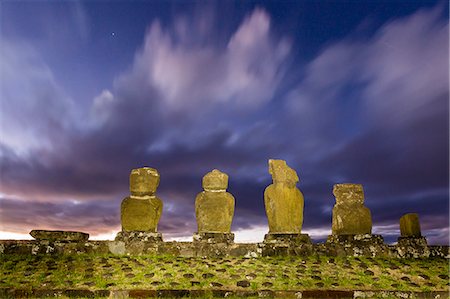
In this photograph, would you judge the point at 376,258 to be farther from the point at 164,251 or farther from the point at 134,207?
the point at 134,207

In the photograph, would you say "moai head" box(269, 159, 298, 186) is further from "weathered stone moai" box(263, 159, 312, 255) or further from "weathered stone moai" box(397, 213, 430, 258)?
"weathered stone moai" box(397, 213, 430, 258)

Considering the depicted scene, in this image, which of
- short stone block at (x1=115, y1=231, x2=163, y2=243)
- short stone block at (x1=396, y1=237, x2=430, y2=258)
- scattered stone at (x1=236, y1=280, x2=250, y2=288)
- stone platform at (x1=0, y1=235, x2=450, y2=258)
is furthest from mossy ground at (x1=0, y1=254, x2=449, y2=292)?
short stone block at (x1=115, y1=231, x2=163, y2=243)

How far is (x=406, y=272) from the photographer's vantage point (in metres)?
11.8

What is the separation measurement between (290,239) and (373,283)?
3526 mm

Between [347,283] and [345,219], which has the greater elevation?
[345,219]

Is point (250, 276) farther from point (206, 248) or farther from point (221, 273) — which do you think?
point (206, 248)

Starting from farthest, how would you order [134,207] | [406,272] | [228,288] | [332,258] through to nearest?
1. [134,207]
2. [332,258]
3. [406,272]
4. [228,288]

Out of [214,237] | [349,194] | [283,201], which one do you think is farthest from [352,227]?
[214,237]

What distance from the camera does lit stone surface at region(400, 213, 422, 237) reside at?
14414mm

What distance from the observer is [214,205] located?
14188mm

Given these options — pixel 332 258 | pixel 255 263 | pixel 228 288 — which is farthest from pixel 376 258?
pixel 228 288

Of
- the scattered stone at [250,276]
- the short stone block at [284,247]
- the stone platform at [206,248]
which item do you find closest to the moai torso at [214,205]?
the stone platform at [206,248]

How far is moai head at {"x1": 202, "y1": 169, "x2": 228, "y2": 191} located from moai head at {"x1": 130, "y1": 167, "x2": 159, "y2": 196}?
1.79 meters

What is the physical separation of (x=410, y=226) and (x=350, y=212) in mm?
2129
